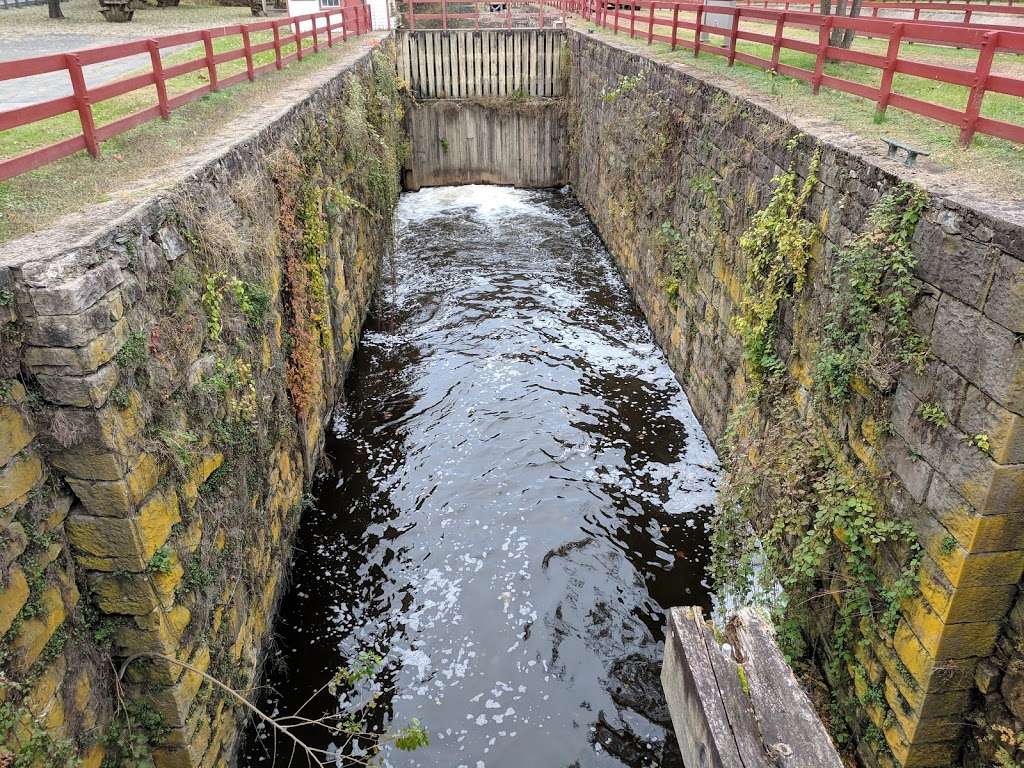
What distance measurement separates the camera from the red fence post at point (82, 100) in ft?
14.6

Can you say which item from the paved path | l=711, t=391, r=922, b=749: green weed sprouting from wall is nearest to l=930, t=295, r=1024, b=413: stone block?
l=711, t=391, r=922, b=749: green weed sprouting from wall

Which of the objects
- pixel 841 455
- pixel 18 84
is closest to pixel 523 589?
pixel 841 455

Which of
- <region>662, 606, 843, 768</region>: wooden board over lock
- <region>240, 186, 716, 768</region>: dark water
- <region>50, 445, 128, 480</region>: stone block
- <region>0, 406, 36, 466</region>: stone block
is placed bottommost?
<region>240, 186, 716, 768</region>: dark water

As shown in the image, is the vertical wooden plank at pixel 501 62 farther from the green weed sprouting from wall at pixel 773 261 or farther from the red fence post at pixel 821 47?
the green weed sprouting from wall at pixel 773 261

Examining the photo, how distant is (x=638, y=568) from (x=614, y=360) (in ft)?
13.5

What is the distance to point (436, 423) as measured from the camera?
28.7 feet

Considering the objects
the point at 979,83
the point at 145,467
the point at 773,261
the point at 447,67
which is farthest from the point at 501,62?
the point at 145,467

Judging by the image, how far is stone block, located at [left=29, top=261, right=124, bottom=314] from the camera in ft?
10.7

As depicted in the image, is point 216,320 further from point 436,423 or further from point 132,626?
point 436,423

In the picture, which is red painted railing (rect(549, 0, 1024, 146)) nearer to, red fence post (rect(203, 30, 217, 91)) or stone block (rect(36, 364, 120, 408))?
stone block (rect(36, 364, 120, 408))

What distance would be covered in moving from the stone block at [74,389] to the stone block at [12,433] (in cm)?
16

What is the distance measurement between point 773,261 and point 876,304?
1.87m

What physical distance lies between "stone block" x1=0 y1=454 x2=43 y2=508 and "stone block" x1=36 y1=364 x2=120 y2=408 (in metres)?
0.29

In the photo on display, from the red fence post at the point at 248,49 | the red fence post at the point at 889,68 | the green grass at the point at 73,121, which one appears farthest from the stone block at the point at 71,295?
the red fence post at the point at 248,49
